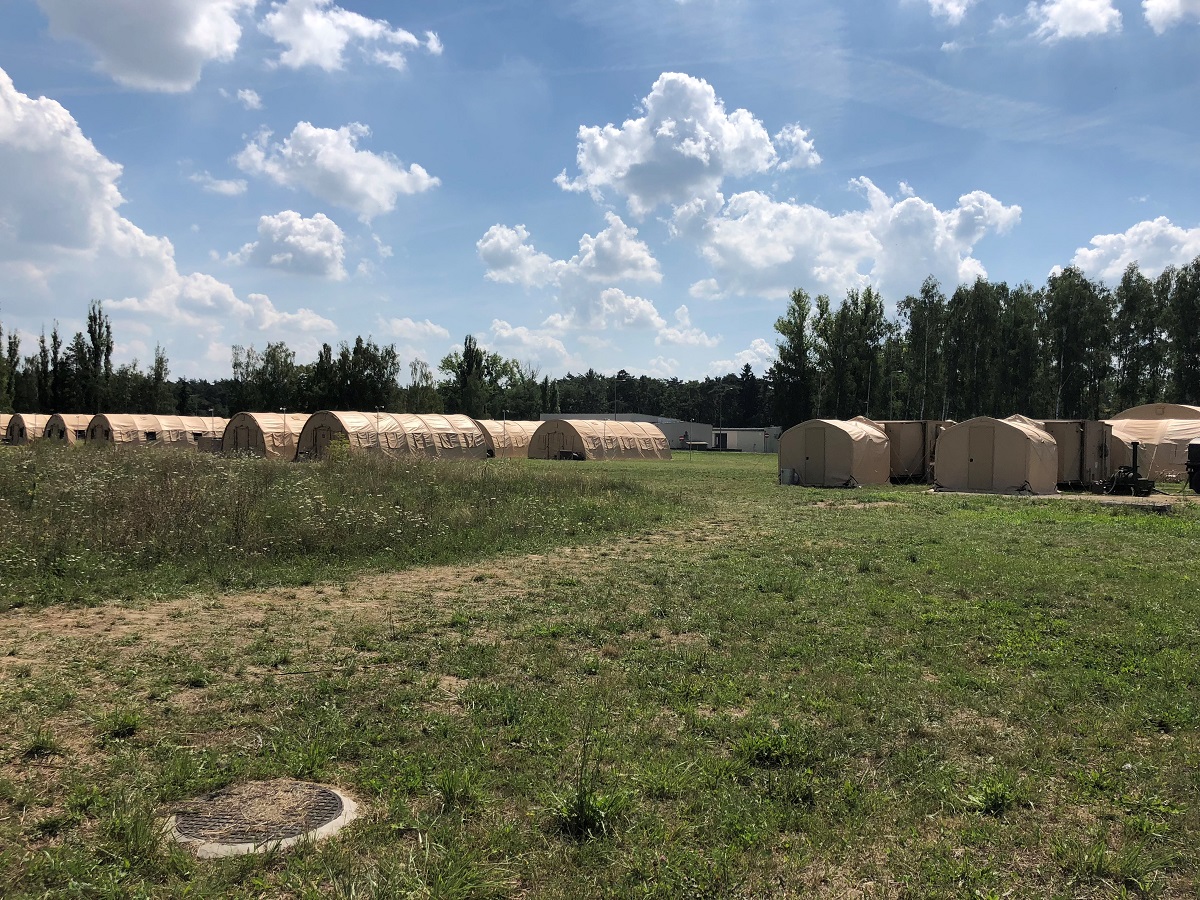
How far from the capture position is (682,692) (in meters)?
5.70

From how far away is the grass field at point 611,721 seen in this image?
346 centimetres

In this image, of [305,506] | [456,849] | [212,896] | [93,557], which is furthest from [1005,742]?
[305,506]

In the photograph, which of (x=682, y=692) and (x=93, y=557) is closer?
(x=682, y=692)

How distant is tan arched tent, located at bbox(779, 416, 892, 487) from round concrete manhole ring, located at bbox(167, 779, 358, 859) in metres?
25.4

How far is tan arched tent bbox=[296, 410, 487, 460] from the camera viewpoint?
37.1 m

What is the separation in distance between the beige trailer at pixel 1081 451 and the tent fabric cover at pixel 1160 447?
9.07 feet

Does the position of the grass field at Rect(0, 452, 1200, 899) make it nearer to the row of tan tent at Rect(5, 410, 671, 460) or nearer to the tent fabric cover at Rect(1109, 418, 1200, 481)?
the tent fabric cover at Rect(1109, 418, 1200, 481)

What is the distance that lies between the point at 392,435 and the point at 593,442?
45.5 feet

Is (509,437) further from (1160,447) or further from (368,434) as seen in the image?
(1160,447)

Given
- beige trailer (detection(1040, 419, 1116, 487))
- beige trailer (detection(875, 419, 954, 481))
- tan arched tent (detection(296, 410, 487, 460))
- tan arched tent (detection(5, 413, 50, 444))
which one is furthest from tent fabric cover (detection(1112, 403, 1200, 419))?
tan arched tent (detection(5, 413, 50, 444))

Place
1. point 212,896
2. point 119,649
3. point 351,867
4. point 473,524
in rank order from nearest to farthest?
point 212,896 < point 351,867 < point 119,649 < point 473,524

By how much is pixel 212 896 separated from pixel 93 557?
7.97 m

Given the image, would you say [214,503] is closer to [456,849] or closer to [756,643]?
[756,643]

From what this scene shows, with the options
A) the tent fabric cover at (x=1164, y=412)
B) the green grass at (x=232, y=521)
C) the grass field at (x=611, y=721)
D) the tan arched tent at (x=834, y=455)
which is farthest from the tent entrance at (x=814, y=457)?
the tent fabric cover at (x=1164, y=412)
